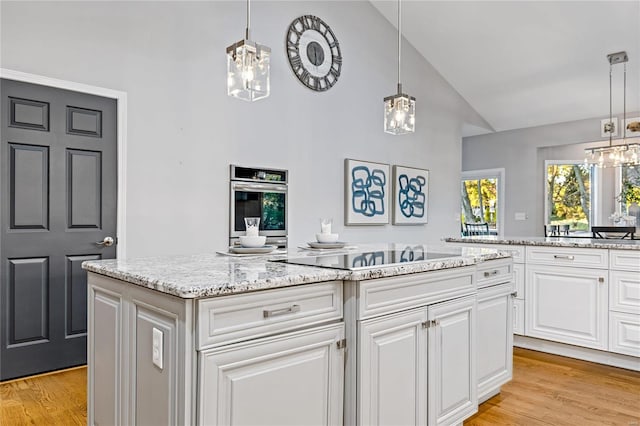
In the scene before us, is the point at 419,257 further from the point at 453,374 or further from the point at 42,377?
the point at 42,377

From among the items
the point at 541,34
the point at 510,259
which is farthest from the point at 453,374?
the point at 541,34

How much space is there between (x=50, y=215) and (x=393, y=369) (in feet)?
8.31

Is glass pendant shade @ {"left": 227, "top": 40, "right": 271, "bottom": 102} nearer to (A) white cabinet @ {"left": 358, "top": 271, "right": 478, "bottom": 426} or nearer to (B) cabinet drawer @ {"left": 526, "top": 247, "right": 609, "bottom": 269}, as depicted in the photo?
(A) white cabinet @ {"left": 358, "top": 271, "right": 478, "bottom": 426}

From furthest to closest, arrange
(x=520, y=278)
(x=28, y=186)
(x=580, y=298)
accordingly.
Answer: (x=520, y=278) < (x=580, y=298) < (x=28, y=186)

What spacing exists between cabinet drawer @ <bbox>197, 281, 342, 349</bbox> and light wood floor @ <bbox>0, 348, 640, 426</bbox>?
4.30 ft

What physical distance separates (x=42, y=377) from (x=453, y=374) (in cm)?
265

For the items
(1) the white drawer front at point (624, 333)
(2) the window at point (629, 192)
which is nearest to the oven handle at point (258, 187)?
(1) the white drawer front at point (624, 333)

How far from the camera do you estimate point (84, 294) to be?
321 centimetres

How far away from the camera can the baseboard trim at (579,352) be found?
327cm

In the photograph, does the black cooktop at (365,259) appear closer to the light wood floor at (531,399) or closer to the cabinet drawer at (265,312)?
the cabinet drawer at (265,312)

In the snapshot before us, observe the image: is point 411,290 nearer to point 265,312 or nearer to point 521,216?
point 265,312

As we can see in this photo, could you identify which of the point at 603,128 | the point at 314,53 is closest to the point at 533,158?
the point at 603,128

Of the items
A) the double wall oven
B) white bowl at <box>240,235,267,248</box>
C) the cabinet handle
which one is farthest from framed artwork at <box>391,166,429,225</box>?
the cabinet handle

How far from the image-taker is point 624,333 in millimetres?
3217
